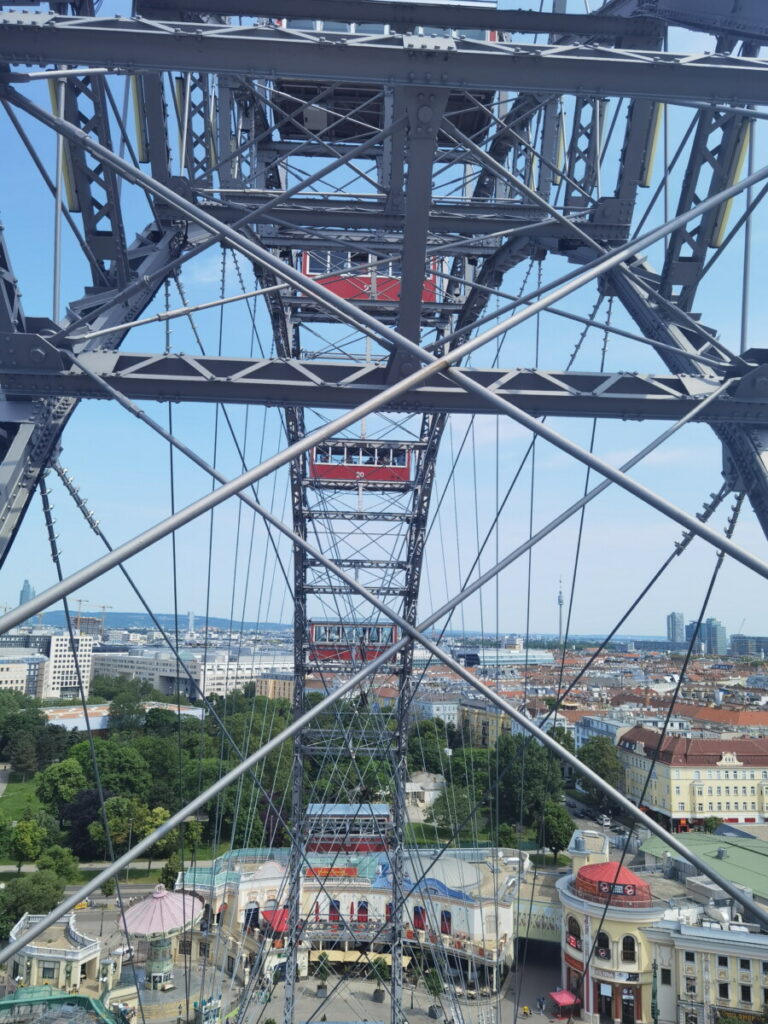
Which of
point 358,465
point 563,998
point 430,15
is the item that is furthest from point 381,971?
point 430,15

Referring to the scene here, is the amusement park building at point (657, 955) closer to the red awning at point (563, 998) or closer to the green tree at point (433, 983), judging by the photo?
the red awning at point (563, 998)

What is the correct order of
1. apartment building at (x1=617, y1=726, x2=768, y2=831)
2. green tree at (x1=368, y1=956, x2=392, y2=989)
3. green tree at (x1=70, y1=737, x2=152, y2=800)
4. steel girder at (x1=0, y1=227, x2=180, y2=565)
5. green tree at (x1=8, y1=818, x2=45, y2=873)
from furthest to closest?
1. apartment building at (x1=617, y1=726, x2=768, y2=831)
2. green tree at (x1=70, y1=737, x2=152, y2=800)
3. green tree at (x1=8, y1=818, x2=45, y2=873)
4. green tree at (x1=368, y1=956, x2=392, y2=989)
5. steel girder at (x1=0, y1=227, x2=180, y2=565)

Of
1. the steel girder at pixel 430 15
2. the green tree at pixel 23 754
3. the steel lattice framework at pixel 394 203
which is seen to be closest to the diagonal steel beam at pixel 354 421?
the steel lattice framework at pixel 394 203

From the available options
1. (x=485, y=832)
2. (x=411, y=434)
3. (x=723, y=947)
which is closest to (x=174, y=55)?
(x=411, y=434)

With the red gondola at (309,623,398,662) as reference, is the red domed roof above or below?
below

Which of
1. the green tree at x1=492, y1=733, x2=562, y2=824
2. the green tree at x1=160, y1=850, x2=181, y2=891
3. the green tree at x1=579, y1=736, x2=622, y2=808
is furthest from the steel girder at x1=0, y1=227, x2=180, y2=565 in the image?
the green tree at x1=579, y1=736, x2=622, y2=808

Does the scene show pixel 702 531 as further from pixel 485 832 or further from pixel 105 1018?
pixel 485 832

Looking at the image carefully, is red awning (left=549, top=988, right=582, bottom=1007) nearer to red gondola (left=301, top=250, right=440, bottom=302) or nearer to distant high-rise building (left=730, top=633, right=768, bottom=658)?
red gondola (left=301, top=250, right=440, bottom=302)
